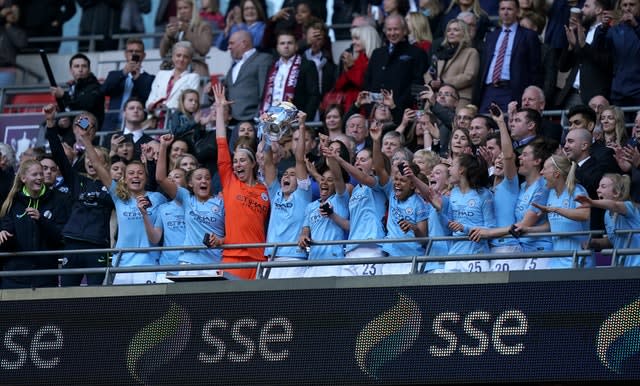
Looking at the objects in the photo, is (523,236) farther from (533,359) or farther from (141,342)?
(141,342)

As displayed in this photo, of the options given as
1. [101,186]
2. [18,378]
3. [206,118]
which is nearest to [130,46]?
[206,118]

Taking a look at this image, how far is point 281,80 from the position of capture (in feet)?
60.5

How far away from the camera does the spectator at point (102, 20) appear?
A: 74.4 feet

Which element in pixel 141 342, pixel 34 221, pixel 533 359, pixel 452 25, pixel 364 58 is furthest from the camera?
pixel 364 58

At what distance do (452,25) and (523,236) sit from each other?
428 centimetres

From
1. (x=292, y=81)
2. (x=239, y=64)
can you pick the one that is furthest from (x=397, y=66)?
(x=239, y=64)

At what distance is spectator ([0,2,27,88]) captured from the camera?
2233 cm

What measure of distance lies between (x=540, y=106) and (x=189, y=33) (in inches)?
240

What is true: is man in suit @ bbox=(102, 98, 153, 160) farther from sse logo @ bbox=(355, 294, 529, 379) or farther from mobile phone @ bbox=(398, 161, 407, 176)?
sse logo @ bbox=(355, 294, 529, 379)

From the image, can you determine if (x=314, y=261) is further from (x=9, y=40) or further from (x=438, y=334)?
(x=9, y=40)

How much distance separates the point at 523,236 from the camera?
1388cm

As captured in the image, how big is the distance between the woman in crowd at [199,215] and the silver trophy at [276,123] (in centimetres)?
68

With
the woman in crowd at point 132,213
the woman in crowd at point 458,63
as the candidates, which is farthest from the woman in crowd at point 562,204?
the woman in crowd at point 132,213

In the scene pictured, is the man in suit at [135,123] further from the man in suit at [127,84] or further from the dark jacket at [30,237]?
the dark jacket at [30,237]
